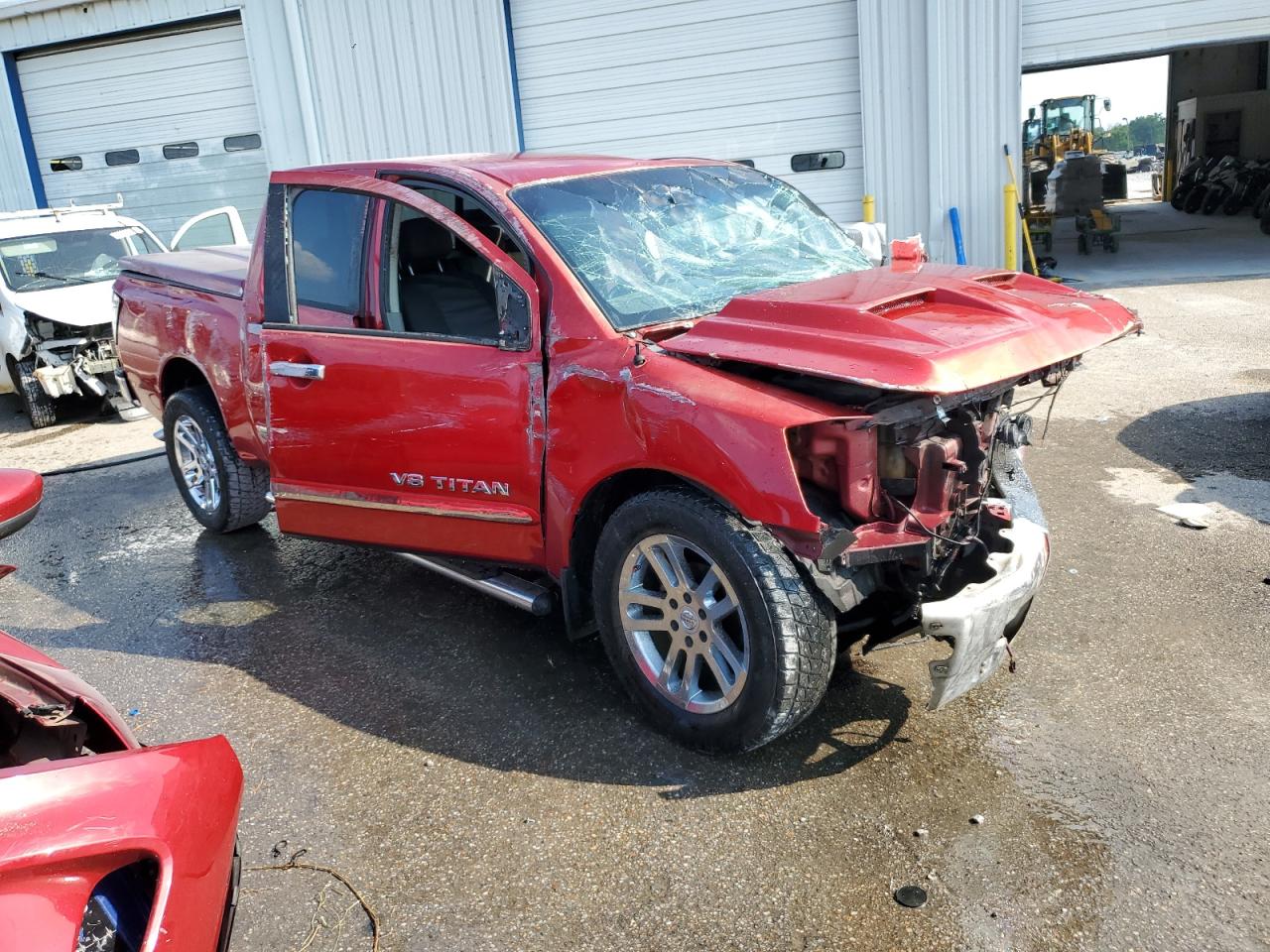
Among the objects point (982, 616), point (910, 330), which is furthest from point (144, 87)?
point (982, 616)

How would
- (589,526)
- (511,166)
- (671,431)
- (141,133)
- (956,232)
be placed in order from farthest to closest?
(141,133)
(956,232)
(511,166)
(589,526)
(671,431)

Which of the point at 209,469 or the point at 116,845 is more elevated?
the point at 116,845

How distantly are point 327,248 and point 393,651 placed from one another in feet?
5.51

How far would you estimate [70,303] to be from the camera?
9.56 meters

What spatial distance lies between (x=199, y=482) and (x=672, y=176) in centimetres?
333

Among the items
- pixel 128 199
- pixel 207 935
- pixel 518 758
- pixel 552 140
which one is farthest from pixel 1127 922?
pixel 128 199

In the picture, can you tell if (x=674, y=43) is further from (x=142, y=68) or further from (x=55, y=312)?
(x=142, y=68)

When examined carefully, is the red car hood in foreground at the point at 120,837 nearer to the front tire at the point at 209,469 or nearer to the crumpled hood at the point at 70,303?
the front tire at the point at 209,469

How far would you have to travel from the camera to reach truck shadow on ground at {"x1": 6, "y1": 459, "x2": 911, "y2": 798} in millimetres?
3494

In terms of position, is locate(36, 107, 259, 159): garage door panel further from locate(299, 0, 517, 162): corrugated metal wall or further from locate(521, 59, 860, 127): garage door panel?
locate(521, 59, 860, 127): garage door panel

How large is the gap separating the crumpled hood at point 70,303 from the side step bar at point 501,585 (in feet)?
21.7

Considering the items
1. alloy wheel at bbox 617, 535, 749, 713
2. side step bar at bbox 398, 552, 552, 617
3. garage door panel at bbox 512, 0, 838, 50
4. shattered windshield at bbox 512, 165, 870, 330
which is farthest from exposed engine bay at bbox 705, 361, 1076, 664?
garage door panel at bbox 512, 0, 838, 50

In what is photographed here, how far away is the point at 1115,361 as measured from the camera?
8.64m

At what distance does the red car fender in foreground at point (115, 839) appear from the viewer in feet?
5.23
